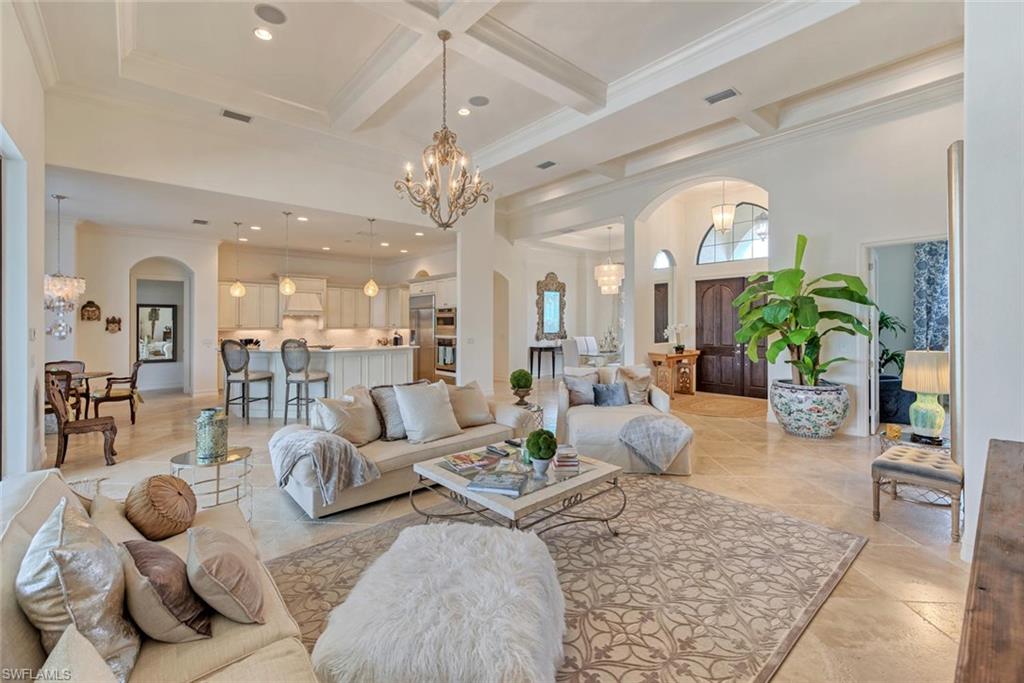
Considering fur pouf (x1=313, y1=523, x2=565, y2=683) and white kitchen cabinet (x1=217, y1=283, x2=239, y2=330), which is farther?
white kitchen cabinet (x1=217, y1=283, x2=239, y2=330)

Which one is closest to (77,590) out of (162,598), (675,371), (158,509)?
(162,598)

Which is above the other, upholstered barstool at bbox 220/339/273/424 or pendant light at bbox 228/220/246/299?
pendant light at bbox 228/220/246/299

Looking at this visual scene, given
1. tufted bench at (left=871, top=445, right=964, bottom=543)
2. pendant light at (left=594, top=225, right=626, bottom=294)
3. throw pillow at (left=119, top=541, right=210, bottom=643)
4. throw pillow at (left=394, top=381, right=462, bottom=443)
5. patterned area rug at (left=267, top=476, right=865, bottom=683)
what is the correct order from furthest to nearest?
1. pendant light at (left=594, top=225, right=626, bottom=294)
2. throw pillow at (left=394, top=381, right=462, bottom=443)
3. tufted bench at (left=871, top=445, right=964, bottom=543)
4. patterned area rug at (left=267, top=476, right=865, bottom=683)
5. throw pillow at (left=119, top=541, right=210, bottom=643)

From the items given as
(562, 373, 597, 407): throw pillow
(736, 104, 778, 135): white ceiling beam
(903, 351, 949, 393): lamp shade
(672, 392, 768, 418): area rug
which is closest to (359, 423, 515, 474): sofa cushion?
(562, 373, 597, 407): throw pillow

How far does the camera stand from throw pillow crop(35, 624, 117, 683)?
89cm

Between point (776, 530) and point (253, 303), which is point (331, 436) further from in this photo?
point (253, 303)

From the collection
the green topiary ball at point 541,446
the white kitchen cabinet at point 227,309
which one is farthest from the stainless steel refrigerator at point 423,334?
the green topiary ball at point 541,446

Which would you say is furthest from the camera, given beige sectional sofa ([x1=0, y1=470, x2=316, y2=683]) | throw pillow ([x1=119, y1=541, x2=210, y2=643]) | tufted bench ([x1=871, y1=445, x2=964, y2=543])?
tufted bench ([x1=871, y1=445, x2=964, y2=543])

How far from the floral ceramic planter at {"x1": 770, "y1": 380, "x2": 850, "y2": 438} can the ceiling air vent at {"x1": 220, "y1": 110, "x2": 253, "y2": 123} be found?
693cm

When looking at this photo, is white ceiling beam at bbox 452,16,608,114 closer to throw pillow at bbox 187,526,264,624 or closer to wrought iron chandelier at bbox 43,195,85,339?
throw pillow at bbox 187,526,264,624

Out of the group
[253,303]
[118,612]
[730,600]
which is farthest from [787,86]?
[253,303]

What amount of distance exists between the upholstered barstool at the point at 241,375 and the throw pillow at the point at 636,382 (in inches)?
197

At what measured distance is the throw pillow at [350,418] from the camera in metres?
3.43

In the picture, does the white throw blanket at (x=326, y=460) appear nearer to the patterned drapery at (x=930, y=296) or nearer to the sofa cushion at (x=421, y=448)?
the sofa cushion at (x=421, y=448)
